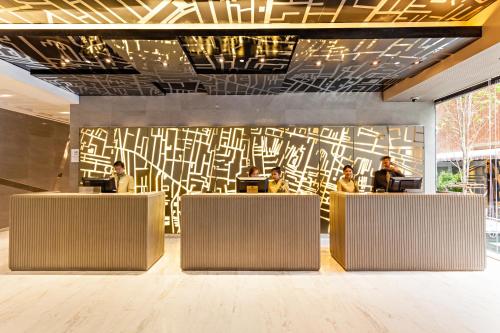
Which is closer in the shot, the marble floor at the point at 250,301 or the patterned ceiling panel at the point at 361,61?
the marble floor at the point at 250,301

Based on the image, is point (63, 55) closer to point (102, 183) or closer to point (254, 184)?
point (102, 183)

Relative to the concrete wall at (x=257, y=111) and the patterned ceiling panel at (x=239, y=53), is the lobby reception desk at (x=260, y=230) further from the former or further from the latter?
the concrete wall at (x=257, y=111)

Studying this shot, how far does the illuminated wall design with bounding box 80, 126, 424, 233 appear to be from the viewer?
8.01m

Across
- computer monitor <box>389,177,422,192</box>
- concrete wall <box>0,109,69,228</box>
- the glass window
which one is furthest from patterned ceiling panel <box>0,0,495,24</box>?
concrete wall <box>0,109,69,228</box>

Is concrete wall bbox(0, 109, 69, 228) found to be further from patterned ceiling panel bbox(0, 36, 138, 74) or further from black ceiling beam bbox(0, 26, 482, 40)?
black ceiling beam bbox(0, 26, 482, 40)

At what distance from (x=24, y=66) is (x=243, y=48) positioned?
3.84 m

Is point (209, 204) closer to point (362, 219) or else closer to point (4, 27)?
point (362, 219)

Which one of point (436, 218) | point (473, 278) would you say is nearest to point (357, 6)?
point (436, 218)

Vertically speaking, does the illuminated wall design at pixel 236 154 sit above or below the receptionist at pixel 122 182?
above

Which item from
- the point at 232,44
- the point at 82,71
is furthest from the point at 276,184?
the point at 82,71

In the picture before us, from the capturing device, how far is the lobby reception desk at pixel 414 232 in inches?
200

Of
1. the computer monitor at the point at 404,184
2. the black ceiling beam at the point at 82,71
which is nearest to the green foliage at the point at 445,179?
the computer monitor at the point at 404,184

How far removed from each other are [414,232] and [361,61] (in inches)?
109

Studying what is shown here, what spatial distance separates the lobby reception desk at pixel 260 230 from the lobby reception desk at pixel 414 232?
59 centimetres
